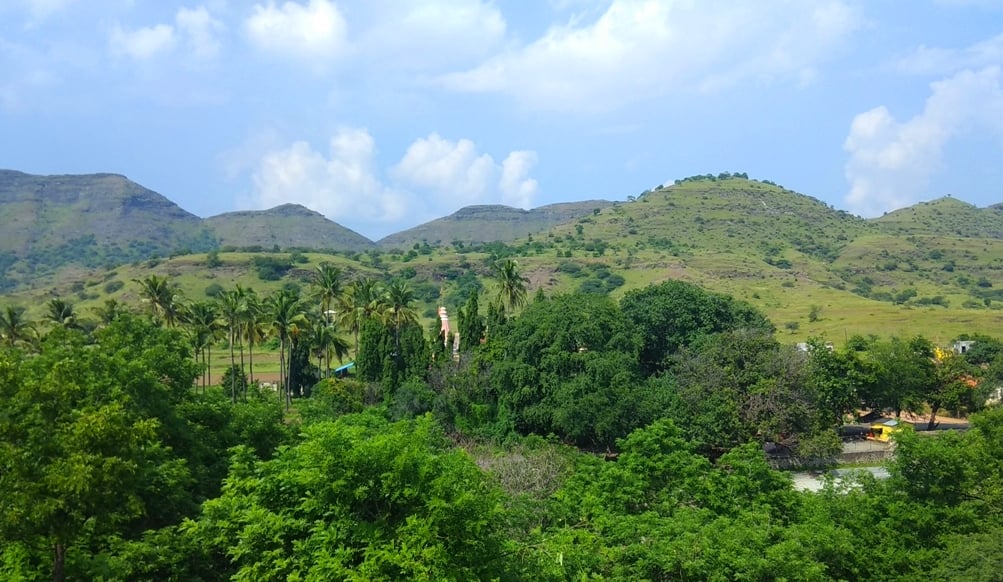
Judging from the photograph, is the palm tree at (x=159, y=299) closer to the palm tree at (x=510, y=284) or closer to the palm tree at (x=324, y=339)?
the palm tree at (x=324, y=339)

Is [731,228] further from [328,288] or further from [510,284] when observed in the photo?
[328,288]

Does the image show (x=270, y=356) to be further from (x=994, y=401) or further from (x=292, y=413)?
(x=994, y=401)

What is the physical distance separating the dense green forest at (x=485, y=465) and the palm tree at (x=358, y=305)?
18.1 feet

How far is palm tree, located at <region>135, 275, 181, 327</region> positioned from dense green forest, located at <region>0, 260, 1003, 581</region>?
20 centimetres

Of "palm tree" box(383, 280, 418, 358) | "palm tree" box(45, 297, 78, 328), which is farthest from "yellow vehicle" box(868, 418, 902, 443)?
"palm tree" box(45, 297, 78, 328)

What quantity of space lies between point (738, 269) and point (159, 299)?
108738mm

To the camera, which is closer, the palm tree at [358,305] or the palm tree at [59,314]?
the palm tree at [59,314]

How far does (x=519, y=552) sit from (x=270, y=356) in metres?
77.5

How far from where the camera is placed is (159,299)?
45594mm

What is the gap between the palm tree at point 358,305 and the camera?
50.7m

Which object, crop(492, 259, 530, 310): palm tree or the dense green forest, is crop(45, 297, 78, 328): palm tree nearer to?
the dense green forest

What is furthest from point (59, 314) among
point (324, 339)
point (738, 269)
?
point (738, 269)

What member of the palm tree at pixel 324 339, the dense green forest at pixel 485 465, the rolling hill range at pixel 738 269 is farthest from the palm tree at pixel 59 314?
the rolling hill range at pixel 738 269

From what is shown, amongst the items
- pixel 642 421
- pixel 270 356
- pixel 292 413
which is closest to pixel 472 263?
pixel 270 356
